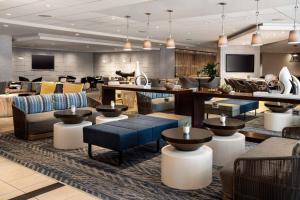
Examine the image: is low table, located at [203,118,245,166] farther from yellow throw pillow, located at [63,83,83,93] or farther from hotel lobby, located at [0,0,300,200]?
yellow throw pillow, located at [63,83,83,93]

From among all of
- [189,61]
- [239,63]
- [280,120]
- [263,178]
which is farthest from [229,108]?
[189,61]

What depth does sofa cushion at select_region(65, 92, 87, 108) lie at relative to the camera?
6344 millimetres

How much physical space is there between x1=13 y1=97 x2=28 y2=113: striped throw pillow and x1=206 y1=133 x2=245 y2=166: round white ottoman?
3747 millimetres

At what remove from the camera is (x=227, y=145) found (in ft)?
13.1

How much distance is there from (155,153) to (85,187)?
1579mm

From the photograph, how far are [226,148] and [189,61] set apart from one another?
16.0m

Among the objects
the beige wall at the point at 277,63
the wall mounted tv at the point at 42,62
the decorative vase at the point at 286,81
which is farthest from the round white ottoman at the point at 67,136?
the beige wall at the point at 277,63

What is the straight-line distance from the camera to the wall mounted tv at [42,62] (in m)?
17.9

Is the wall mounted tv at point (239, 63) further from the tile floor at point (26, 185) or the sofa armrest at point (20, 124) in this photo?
the tile floor at point (26, 185)

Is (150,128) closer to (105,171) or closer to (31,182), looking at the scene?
(105,171)

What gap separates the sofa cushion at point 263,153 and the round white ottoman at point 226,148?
61 cm

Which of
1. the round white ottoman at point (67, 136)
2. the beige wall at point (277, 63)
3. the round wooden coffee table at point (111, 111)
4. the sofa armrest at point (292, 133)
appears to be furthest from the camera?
the beige wall at point (277, 63)

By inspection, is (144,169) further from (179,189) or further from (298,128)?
(298,128)

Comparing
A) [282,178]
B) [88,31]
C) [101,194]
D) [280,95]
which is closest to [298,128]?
[280,95]
